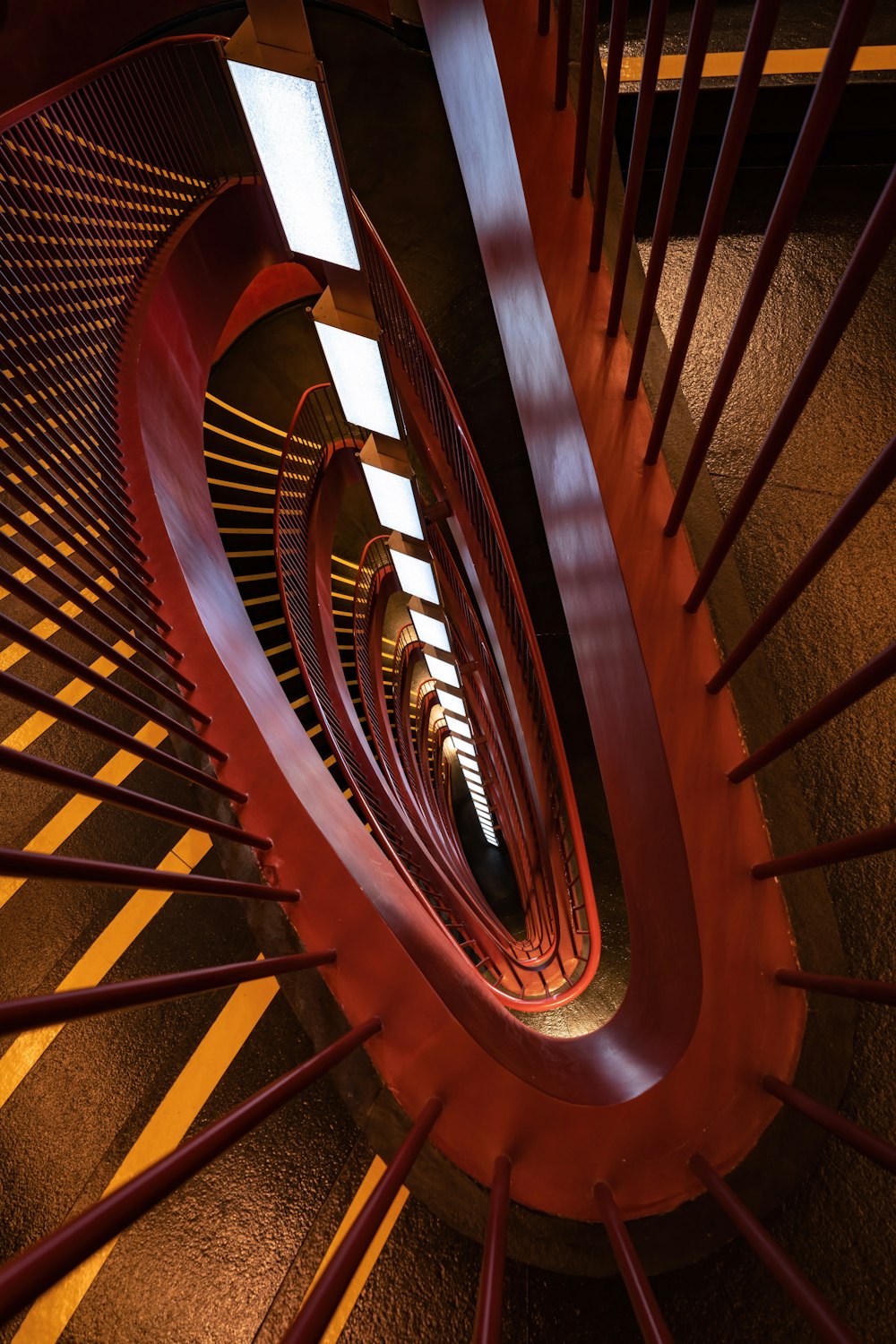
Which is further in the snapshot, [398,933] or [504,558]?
[504,558]

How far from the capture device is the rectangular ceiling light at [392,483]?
4.70m

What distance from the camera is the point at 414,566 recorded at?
19.1 feet

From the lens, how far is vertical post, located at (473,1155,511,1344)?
91 centimetres

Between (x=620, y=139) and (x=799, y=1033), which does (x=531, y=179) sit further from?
(x=799, y=1033)

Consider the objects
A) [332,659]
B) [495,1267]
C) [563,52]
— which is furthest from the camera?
[332,659]

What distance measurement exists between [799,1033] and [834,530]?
3.20 feet

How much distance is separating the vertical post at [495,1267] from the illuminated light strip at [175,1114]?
73 cm

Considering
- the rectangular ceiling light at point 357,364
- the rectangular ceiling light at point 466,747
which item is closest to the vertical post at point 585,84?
the rectangular ceiling light at point 357,364

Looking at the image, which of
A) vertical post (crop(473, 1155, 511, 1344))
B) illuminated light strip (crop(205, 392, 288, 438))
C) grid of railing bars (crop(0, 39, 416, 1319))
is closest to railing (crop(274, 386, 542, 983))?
illuminated light strip (crop(205, 392, 288, 438))

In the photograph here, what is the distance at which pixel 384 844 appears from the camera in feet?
16.3

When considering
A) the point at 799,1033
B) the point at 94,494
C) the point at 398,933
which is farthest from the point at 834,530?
the point at 94,494

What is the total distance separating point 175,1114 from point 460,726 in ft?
26.0

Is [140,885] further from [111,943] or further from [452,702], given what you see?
[452,702]

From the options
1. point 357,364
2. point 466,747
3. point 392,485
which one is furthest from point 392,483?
point 466,747
